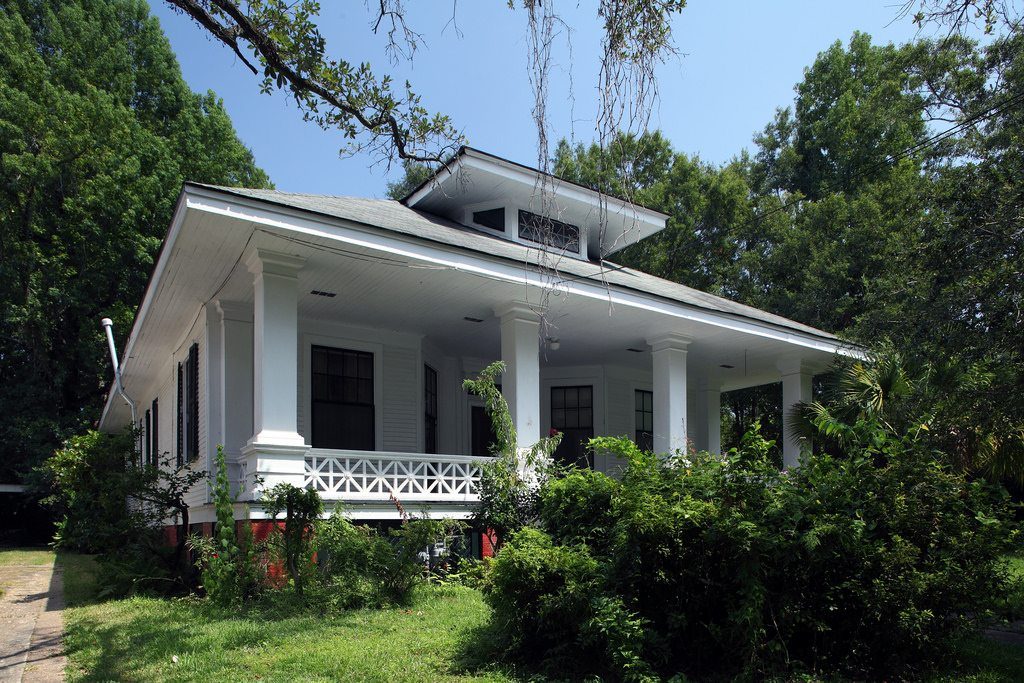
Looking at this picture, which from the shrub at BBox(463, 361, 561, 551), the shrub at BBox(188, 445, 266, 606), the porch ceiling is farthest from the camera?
the porch ceiling

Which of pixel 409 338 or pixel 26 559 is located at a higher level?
pixel 409 338

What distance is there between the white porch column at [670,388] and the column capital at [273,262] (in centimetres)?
742

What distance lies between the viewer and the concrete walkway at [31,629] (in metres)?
6.96

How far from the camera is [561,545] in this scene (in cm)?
659

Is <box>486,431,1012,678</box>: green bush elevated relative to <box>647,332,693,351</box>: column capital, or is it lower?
lower

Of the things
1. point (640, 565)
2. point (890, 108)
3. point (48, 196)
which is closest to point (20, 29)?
point (48, 196)

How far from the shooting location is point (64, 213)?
29891 millimetres

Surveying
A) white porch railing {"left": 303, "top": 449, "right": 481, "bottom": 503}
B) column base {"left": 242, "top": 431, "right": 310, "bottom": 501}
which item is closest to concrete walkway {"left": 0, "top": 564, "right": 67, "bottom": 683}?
column base {"left": 242, "top": 431, "right": 310, "bottom": 501}

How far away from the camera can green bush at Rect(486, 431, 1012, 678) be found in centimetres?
579

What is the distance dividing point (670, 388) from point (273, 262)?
7.97 m

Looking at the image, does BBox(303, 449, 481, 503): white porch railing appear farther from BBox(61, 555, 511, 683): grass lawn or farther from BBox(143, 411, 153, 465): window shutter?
BBox(143, 411, 153, 465): window shutter

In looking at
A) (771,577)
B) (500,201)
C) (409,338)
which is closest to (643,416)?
(500,201)

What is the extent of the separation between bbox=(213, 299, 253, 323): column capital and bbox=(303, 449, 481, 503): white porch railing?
256 cm

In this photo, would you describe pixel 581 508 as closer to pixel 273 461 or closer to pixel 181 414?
pixel 273 461
